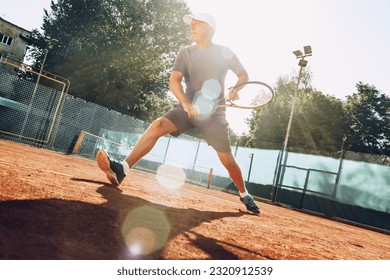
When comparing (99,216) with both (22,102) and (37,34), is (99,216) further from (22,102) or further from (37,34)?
(37,34)

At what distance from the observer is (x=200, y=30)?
351 cm

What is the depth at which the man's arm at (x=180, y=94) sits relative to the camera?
3.32 m

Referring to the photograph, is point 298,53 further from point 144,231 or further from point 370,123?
point 370,123

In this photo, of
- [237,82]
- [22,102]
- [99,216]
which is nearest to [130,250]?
[99,216]

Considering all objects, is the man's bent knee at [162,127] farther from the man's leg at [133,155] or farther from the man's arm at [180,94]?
the man's arm at [180,94]

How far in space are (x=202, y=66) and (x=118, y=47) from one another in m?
25.0

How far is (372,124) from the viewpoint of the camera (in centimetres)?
3884

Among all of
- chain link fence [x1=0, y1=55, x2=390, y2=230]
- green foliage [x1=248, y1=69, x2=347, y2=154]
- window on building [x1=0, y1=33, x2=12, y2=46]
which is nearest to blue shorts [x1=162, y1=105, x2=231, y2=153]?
chain link fence [x1=0, y1=55, x2=390, y2=230]

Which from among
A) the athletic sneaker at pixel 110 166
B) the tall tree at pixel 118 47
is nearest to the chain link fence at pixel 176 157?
the athletic sneaker at pixel 110 166

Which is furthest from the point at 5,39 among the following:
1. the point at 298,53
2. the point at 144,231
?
the point at 144,231

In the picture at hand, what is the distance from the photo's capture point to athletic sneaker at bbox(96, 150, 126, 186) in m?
3.07

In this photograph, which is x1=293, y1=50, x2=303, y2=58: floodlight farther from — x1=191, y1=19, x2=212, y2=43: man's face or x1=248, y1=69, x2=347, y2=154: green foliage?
x1=248, y1=69, x2=347, y2=154: green foliage

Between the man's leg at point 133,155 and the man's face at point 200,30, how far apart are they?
1032 millimetres

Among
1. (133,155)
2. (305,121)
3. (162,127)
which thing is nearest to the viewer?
(133,155)
